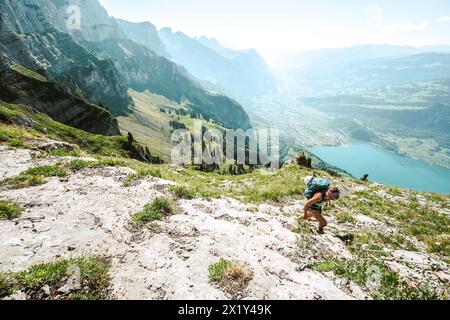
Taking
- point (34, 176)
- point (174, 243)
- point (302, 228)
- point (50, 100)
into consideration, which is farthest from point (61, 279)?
point (50, 100)

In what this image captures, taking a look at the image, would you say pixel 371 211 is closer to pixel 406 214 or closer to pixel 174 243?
pixel 406 214

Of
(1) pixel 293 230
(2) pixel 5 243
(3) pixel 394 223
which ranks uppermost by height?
(2) pixel 5 243

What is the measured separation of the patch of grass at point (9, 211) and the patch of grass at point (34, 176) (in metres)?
2.86

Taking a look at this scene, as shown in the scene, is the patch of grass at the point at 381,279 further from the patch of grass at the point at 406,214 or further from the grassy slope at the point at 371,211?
the patch of grass at the point at 406,214

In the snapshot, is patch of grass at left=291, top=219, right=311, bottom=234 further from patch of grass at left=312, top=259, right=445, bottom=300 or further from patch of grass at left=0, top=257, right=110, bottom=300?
patch of grass at left=0, top=257, right=110, bottom=300

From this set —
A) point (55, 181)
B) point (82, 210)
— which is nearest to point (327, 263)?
point (82, 210)

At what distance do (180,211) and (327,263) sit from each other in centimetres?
758

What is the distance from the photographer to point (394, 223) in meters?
18.1

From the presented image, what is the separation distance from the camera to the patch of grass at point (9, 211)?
11.2 metres

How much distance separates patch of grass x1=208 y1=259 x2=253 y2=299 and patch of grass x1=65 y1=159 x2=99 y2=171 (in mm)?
13355

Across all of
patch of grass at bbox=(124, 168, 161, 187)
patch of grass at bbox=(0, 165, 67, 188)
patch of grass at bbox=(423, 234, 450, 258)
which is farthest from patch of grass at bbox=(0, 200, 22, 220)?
patch of grass at bbox=(423, 234, 450, 258)

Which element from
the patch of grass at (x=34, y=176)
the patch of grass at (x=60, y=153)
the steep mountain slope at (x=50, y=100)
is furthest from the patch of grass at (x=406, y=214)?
the steep mountain slope at (x=50, y=100)
